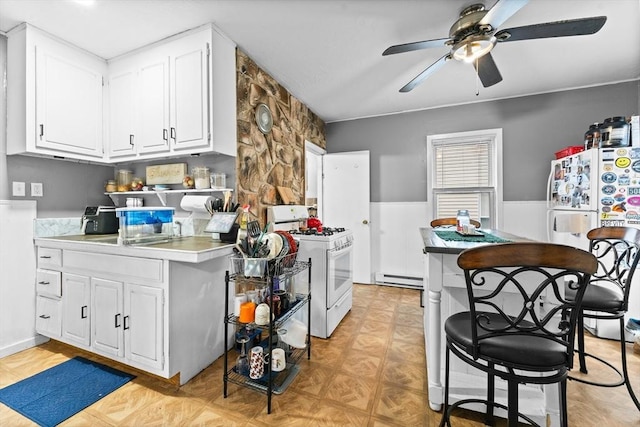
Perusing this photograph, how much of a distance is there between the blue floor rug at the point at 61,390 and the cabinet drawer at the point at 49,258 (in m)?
0.75

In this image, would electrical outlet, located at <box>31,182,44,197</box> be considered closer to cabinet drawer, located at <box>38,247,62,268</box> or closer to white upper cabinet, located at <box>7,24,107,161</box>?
white upper cabinet, located at <box>7,24,107,161</box>

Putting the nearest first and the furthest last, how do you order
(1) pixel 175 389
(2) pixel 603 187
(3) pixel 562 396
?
(3) pixel 562 396 → (1) pixel 175 389 → (2) pixel 603 187

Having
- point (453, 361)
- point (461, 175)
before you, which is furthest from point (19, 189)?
point (461, 175)

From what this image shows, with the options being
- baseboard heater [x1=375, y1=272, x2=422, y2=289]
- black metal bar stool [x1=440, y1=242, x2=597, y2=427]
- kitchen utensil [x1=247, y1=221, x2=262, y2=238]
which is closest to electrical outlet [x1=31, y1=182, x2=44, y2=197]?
kitchen utensil [x1=247, y1=221, x2=262, y2=238]

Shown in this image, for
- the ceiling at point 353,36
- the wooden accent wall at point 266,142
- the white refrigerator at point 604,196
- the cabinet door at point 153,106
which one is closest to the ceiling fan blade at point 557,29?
the ceiling at point 353,36

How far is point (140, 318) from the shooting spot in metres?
1.70

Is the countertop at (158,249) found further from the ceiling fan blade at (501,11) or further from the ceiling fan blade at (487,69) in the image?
the ceiling fan blade at (487,69)

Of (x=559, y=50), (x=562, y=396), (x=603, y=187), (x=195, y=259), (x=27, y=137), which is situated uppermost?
(x=559, y=50)

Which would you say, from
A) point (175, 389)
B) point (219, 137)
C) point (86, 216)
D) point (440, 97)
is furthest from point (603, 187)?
point (86, 216)

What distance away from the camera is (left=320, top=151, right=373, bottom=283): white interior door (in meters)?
4.00

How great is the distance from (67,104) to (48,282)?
148 centimetres

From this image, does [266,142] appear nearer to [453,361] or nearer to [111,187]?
[111,187]

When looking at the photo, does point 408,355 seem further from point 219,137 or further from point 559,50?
point 559,50

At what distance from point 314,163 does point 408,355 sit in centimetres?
303
